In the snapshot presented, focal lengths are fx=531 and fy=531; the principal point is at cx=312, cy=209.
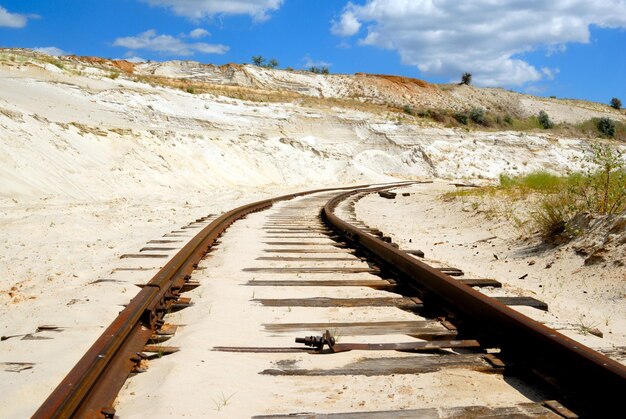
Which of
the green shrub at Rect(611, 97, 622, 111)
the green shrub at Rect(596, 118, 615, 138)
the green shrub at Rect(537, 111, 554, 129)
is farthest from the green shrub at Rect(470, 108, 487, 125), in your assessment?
the green shrub at Rect(611, 97, 622, 111)

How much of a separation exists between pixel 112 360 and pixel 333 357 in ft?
3.64

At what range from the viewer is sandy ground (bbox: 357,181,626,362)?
389 cm

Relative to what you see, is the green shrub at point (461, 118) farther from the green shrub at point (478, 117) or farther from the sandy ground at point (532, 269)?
the sandy ground at point (532, 269)

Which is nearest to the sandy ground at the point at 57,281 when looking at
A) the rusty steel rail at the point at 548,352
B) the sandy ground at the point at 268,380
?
the sandy ground at the point at 268,380

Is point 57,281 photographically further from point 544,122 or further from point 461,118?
point 544,122

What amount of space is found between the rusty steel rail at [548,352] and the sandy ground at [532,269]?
57 centimetres

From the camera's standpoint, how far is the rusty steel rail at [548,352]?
2178mm

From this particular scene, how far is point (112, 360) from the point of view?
2586mm

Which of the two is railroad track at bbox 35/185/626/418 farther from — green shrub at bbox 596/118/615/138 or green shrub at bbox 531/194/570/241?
green shrub at bbox 596/118/615/138

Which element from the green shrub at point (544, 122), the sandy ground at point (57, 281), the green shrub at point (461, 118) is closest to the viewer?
the sandy ground at point (57, 281)

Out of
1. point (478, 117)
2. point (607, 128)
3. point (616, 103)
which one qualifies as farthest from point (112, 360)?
point (616, 103)

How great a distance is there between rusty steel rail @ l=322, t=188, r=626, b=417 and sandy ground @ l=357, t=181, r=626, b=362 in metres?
0.57

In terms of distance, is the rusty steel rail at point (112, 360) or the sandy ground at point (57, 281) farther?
the sandy ground at point (57, 281)

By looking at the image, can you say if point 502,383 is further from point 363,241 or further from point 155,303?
point 363,241
